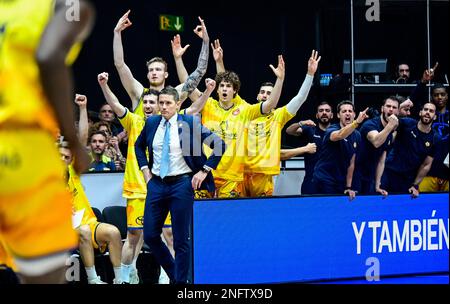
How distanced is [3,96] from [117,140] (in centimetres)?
546

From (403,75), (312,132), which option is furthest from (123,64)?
(403,75)

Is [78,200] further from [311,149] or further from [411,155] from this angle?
[411,155]

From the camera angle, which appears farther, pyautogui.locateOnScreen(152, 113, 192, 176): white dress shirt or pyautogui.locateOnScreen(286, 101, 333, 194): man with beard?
pyautogui.locateOnScreen(286, 101, 333, 194): man with beard

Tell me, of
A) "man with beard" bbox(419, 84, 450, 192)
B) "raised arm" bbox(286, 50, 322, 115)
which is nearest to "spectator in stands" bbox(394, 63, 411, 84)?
"man with beard" bbox(419, 84, 450, 192)

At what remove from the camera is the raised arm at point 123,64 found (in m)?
7.16

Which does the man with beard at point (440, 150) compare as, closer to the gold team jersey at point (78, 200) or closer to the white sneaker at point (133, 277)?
the white sneaker at point (133, 277)

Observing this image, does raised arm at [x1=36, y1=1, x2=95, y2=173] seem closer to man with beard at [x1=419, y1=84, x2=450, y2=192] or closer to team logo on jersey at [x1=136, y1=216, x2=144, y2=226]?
team logo on jersey at [x1=136, y1=216, x2=144, y2=226]

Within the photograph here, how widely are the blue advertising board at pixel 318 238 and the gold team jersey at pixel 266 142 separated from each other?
82 centimetres

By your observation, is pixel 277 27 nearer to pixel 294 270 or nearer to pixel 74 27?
pixel 294 270

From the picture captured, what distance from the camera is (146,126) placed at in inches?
262

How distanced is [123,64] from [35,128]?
15.1 ft

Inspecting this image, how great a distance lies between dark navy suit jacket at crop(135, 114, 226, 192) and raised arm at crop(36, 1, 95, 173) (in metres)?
3.80

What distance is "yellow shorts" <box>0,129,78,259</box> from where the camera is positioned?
261 centimetres

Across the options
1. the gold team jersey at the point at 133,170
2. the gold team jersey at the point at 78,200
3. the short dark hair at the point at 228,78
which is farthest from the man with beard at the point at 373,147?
the gold team jersey at the point at 78,200
